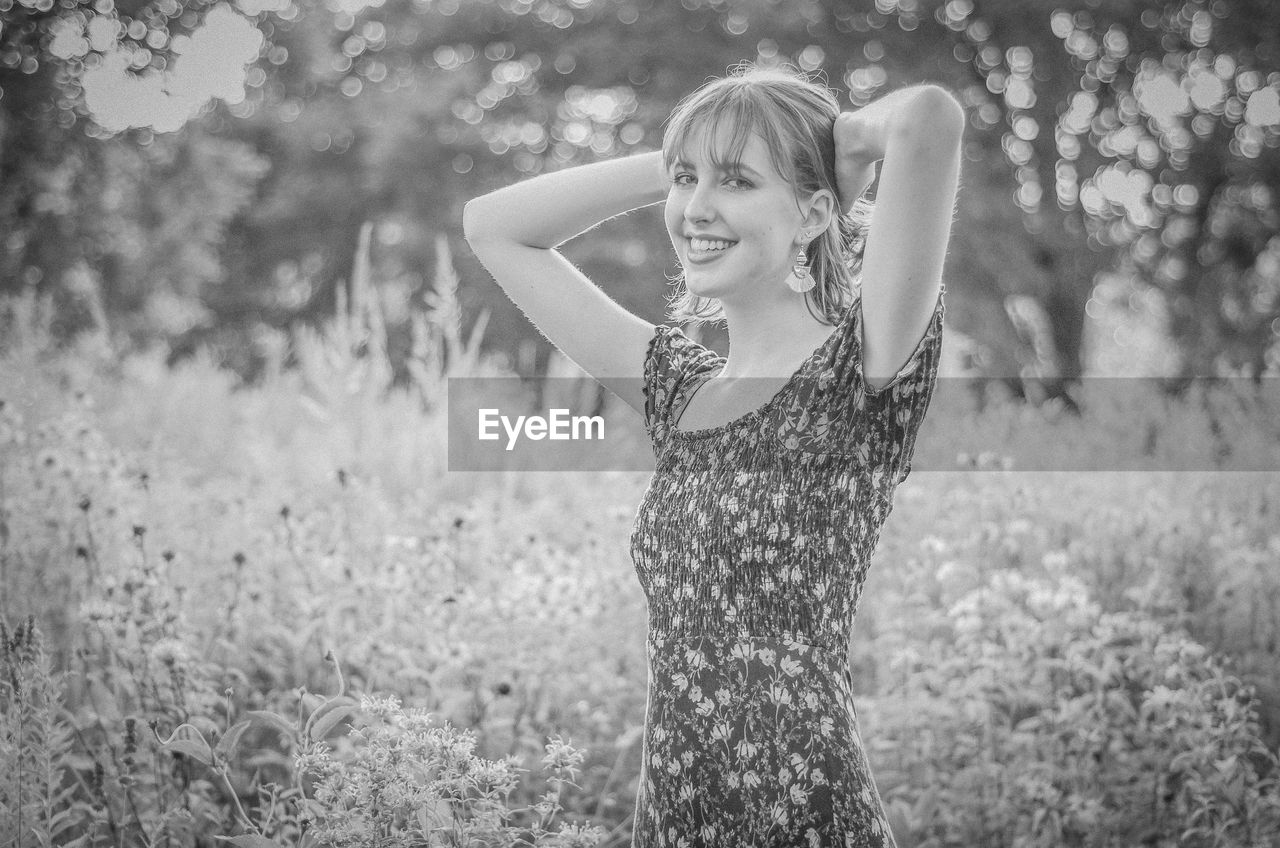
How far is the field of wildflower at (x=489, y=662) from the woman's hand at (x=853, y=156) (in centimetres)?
92

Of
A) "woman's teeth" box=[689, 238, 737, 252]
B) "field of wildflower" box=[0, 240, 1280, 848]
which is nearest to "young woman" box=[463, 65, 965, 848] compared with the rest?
Result: "woman's teeth" box=[689, 238, 737, 252]

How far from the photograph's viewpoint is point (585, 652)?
303cm

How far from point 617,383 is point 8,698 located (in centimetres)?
118

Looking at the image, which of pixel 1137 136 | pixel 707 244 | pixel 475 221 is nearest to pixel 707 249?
pixel 707 244

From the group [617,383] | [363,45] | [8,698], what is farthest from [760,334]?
[363,45]

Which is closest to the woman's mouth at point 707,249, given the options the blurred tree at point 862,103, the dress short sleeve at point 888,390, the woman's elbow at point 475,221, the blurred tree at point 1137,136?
the dress short sleeve at point 888,390

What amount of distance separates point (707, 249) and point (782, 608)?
1.71 feet

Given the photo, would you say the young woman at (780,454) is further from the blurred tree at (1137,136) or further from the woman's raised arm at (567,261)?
the blurred tree at (1137,136)

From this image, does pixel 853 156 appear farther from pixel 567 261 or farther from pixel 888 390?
pixel 567 261

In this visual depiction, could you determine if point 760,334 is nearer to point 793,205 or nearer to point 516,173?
point 793,205

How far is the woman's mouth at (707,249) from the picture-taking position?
1.62 m

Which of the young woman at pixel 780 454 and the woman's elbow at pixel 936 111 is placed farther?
the young woman at pixel 780 454

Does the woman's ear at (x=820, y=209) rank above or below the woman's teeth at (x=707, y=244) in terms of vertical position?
above

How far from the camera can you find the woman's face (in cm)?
161
